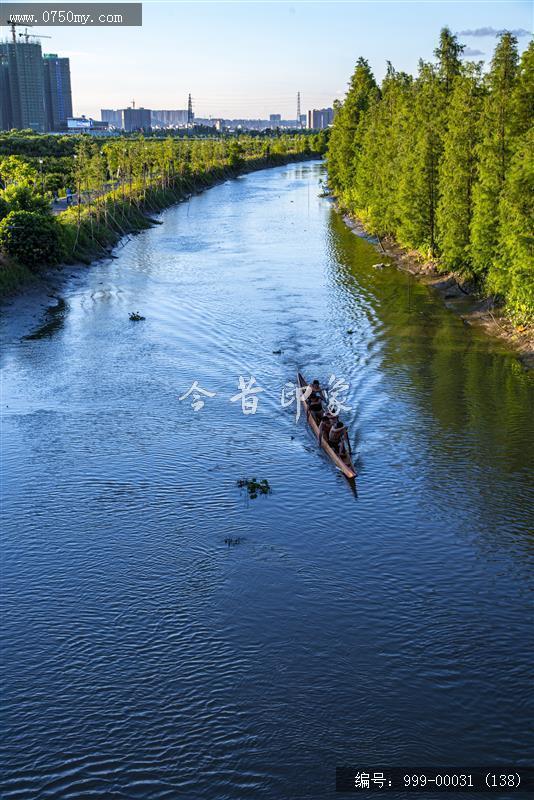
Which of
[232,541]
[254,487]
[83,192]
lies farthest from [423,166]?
[83,192]

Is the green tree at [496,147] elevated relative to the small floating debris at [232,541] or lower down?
elevated

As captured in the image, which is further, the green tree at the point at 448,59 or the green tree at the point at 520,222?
the green tree at the point at 448,59

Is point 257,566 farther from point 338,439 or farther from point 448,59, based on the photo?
point 448,59

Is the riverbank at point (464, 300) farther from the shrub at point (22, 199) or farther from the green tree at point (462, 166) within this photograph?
the shrub at point (22, 199)

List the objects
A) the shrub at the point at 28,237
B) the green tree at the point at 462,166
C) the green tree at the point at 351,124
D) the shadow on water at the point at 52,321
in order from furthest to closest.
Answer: the green tree at the point at 351,124, the shrub at the point at 28,237, the green tree at the point at 462,166, the shadow on water at the point at 52,321

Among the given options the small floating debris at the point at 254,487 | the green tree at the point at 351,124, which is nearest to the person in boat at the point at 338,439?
the small floating debris at the point at 254,487

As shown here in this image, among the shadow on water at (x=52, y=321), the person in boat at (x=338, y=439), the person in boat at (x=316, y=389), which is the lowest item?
the person in boat at (x=338, y=439)

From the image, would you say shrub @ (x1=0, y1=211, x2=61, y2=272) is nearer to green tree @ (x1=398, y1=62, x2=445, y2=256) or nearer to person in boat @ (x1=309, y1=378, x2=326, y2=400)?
green tree @ (x1=398, y1=62, x2=445, y2=256)

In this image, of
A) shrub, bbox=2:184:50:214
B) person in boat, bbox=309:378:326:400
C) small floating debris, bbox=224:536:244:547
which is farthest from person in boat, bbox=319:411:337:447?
→ shrub, bbox=2:184:50:214
